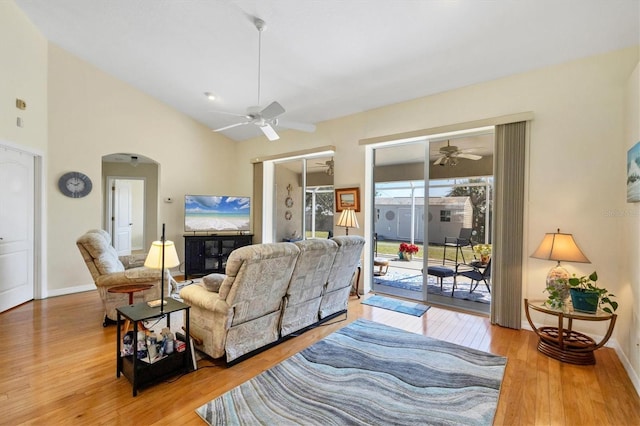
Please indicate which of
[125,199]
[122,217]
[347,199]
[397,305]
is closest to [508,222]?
[397,305]

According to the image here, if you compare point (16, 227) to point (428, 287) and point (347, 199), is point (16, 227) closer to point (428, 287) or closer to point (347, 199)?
point (347, 199)

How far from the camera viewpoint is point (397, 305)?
14.1ft

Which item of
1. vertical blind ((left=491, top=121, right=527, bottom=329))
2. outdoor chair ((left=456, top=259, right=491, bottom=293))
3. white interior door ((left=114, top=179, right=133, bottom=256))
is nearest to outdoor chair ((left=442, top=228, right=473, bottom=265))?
outdoor chair ((left=456, top=259, right=491, bottom=293))

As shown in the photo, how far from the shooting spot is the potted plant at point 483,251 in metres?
4.11

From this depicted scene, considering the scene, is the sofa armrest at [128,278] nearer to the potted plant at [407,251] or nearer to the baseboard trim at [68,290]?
the baseboard trim at [68,290]

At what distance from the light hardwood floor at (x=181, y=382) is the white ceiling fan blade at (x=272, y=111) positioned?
248 centimetres

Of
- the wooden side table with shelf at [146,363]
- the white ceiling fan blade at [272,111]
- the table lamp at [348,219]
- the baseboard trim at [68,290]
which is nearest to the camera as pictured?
the wooden side table with shelf at [146,363]

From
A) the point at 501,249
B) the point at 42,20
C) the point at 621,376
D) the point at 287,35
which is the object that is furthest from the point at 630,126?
the point at 42,20

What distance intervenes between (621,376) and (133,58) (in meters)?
6.78

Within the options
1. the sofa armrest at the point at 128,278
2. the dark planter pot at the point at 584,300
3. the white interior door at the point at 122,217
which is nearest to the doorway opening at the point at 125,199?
the white interior door at the point at 122,217

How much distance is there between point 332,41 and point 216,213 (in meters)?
4.18

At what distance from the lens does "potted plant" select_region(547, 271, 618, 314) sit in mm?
2697

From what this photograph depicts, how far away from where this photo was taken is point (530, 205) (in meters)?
3.46

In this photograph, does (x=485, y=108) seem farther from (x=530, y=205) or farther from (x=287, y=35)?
(x=287, y=35)
